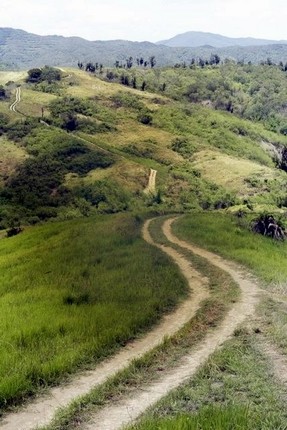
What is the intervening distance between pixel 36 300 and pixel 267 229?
2622 cm

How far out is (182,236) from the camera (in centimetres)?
3903

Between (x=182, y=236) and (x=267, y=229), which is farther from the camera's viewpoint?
(x=267, y=229)

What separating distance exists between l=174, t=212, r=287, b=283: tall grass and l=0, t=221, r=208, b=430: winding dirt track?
601 centimetres

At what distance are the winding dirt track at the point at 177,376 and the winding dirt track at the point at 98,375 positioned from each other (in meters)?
1.15

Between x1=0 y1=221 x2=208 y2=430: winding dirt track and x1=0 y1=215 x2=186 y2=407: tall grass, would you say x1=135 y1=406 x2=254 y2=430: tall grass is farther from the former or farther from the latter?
x1=0 y1=215 x2=186 y2=407: tall grass

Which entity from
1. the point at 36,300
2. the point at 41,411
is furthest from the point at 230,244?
the point at 41,411

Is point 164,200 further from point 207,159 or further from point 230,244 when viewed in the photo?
point 230,244

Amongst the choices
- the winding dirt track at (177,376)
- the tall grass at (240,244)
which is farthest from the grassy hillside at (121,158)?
the winding dirt track at (177,376)

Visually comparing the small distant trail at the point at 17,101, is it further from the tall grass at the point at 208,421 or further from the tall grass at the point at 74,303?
the tall grass at the point at 208,421

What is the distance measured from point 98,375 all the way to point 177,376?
2.07 meters

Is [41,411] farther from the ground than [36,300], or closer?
farther from the ground

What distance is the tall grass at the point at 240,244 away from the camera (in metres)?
27.5

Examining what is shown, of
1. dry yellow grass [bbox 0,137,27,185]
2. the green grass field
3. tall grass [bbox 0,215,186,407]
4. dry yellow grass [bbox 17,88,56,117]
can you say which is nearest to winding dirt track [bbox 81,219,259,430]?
the green grass field

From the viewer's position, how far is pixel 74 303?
20.4 m
